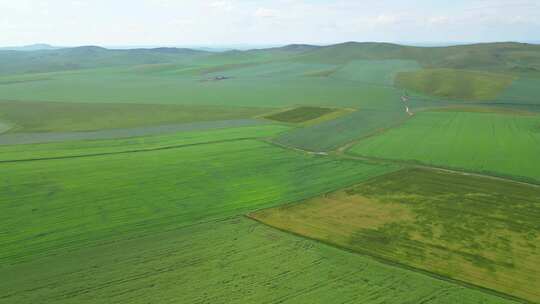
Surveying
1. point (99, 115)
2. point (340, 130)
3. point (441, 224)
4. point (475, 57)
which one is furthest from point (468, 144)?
point (475, 57)

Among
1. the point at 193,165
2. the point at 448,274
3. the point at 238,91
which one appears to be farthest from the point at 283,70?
the point at 448,274

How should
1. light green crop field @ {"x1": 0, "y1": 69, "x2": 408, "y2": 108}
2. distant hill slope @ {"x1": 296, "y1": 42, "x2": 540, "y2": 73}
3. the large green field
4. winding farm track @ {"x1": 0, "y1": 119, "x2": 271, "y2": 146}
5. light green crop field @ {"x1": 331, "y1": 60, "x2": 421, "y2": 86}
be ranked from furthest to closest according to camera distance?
distant hill slope @ {"x1": 296, "y1": 42, "x2": 540, "y2": 73}, light green crop field @ {"x1": 331, "y1": 60, "x2": 421, "y2": 86}, light green crop field @ {"x1": 0, "y1": 69, "x2": 408, "y2": 108}, winding farm track @ {"x1": 0, "y1": 119, "x2": 271, "y2": 146}, the large green field

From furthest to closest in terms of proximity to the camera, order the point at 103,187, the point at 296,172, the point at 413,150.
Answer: the point at 413,150
the point at 296,172
the point at 103,187

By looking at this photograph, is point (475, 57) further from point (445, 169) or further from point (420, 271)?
point (420, 271)

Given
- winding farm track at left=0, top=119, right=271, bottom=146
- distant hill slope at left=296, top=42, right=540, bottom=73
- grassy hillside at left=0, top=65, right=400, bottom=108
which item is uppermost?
distant hill slope at left=296, top=42, right=540, bottom=73

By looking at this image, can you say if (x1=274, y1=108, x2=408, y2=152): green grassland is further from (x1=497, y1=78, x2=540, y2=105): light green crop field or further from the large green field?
(x1=497, y1=78, x2=540, y2=105): light green crop field

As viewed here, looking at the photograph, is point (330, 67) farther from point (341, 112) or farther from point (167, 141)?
point (167, 141)

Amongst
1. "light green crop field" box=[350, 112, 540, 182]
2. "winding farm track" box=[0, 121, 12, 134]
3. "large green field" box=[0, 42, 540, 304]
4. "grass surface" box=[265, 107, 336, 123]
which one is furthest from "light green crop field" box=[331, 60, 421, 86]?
"winding farm track" box=[0, 121, 12, 134]

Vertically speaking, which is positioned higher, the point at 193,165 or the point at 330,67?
the point at 330,67
